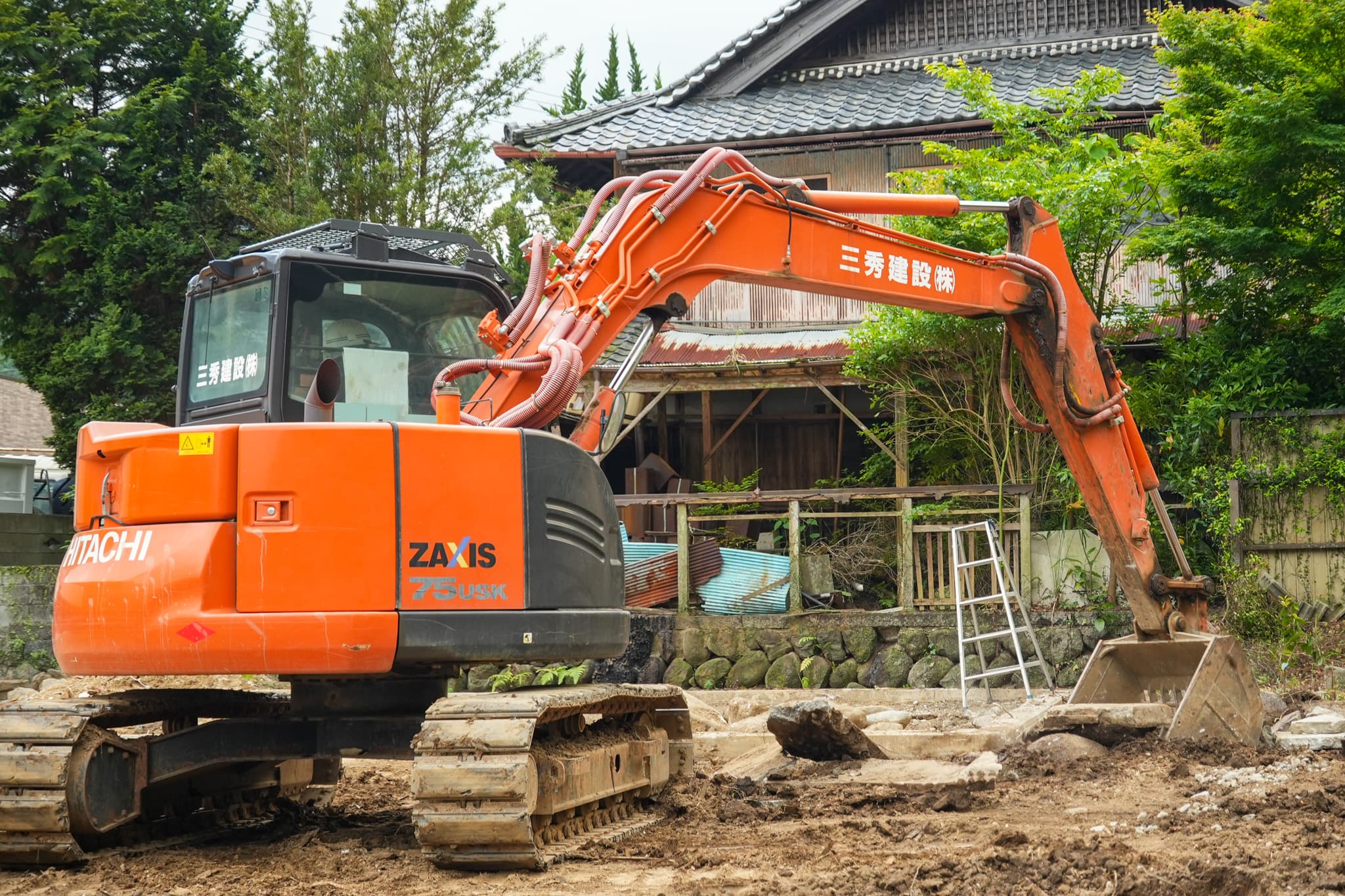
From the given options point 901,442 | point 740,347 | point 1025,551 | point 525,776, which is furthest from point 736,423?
point 525,776

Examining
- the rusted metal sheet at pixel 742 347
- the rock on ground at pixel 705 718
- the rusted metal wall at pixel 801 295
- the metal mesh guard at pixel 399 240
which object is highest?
the rusted metal wall at pixel 801 295

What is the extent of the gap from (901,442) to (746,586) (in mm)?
2299

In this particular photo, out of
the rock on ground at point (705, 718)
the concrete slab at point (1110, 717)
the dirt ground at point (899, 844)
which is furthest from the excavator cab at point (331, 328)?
the concrete slab at point (1110, 717)

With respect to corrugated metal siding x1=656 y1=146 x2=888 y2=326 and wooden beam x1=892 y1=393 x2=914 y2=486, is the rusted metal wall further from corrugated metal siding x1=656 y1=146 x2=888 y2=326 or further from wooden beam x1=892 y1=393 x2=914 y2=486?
wooden beam x1=892 y1=393 x2=914 y2=486

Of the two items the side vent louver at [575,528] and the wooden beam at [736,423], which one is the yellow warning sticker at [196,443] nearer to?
the side vent louver at [575,528]

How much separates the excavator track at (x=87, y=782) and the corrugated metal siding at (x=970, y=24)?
47.0 feet

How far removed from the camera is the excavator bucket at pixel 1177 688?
793 cm

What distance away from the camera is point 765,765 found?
26.7 feet

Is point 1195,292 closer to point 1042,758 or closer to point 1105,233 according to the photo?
point 1105,233

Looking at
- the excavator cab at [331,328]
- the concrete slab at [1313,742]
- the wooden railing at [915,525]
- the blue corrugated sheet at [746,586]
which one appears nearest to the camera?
the excavator cab at [331,328]

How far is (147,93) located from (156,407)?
4074mm

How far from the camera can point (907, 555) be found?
44.2 ft

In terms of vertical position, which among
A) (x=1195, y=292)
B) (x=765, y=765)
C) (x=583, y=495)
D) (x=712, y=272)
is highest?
(x=1195, y=292)

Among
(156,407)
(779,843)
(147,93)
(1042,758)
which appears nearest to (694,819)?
(779,843)
